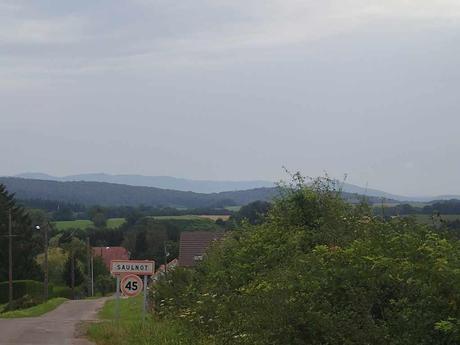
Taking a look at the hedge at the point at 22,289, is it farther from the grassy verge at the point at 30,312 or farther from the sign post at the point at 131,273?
the sign post at the point at 131,273

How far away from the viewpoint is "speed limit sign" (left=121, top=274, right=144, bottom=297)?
18.7 m

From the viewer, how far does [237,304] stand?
11.9m

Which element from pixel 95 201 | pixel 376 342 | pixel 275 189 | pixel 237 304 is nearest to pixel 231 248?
pixel 275 189

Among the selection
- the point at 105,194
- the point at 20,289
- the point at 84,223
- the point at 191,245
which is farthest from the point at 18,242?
the point at 105,194

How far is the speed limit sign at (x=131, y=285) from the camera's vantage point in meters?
18.7

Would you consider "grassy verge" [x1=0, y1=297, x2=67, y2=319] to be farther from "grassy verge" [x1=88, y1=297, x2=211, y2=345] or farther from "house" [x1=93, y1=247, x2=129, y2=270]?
"house" [x1=93, y1=247, x2=129, y2=270]

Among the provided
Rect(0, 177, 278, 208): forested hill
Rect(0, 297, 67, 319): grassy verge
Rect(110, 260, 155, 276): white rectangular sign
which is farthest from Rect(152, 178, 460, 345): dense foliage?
Rect(0, 177, 278, 208): forested hill

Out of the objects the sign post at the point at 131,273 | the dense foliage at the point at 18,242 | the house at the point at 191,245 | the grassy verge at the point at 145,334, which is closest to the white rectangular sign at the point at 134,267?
the sign post at the point at 131,273

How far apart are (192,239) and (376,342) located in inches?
1952

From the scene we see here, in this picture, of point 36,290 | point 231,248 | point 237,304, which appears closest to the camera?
point 237,304

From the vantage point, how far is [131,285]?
61.3 ft

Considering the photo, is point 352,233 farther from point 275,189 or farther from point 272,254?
point 275,189

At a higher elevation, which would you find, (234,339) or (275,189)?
(275,189)

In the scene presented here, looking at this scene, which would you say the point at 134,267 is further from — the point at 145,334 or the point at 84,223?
the point at 84,223
